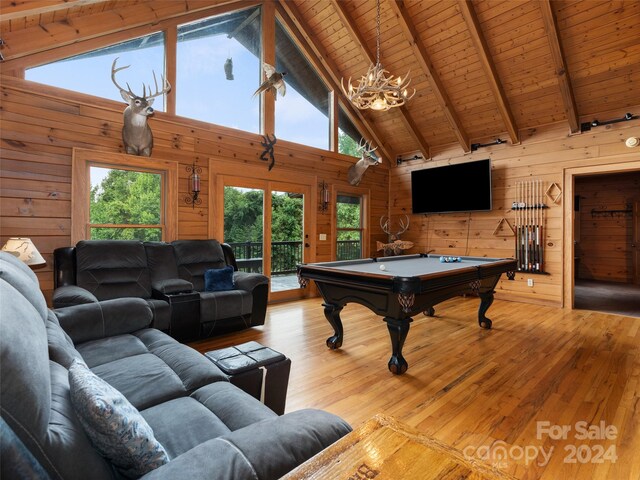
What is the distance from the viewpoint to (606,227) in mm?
8203

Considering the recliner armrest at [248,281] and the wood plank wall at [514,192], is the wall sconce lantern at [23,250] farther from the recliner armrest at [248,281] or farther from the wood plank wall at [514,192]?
the wood plank wall at [514,192]

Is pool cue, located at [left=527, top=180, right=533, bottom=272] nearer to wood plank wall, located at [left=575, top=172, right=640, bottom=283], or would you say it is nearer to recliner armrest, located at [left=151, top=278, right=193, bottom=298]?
wood plank wall, located at [left=575, top=172, right=640, bottom=283]

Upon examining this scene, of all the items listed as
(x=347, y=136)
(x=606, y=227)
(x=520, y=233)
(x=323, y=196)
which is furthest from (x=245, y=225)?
(x=606, y=227)

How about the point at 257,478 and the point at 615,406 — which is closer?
the point at 257,478

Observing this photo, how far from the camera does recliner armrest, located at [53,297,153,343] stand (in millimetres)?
2141

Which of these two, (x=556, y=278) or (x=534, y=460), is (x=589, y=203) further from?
(x=534, y=460)

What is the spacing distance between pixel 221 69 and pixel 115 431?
5.34 meters

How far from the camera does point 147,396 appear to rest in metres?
1.49

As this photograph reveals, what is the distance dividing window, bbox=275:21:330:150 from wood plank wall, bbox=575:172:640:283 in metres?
6.79

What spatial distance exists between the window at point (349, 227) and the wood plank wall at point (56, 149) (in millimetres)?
2669

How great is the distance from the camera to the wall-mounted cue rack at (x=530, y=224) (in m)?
5.52

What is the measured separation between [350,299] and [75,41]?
166 inches

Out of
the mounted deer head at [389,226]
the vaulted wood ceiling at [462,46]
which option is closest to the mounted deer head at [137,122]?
the vaulted wood ceiling at [462,46]

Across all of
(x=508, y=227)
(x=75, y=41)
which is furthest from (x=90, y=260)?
(x=508, y=227)
